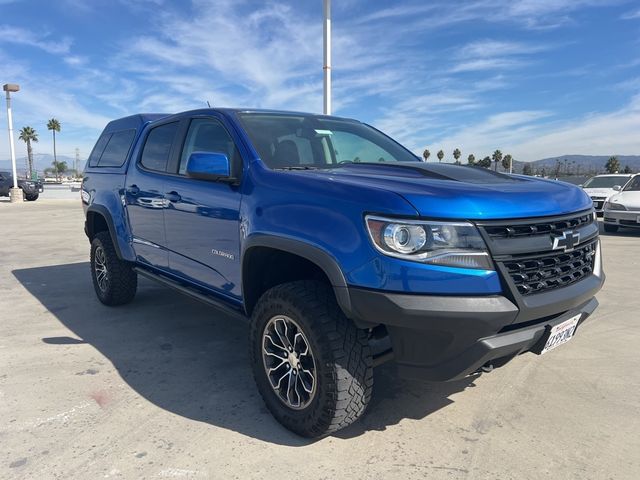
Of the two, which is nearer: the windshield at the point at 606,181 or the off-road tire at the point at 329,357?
the off-road tire at the point at 329,357

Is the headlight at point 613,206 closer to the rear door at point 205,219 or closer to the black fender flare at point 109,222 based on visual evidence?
the rear door at point 205,219

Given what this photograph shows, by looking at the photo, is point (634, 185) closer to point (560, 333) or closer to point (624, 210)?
point (624, 210)

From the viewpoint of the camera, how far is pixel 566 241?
8.25 ft

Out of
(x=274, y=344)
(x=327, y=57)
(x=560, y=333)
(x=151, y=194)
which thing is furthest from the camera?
(x=327, y=57)

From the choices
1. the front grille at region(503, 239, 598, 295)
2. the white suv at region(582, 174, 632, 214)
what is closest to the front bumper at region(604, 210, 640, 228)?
the white suv at region(582, 174, 632, 214)

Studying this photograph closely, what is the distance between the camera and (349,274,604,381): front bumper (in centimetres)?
217

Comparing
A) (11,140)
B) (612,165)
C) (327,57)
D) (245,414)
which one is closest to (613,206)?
(327,57)

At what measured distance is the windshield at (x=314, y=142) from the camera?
329 centimetres

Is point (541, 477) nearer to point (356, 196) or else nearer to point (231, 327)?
point (356, 196)

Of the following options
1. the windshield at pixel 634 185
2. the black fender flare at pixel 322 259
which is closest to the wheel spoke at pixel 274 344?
the black fender flare at pixel 322 259

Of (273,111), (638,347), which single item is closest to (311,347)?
(273,111)

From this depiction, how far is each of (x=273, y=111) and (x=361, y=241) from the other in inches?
76.9

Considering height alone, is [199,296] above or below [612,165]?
below

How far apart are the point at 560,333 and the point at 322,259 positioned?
4.26 ft
